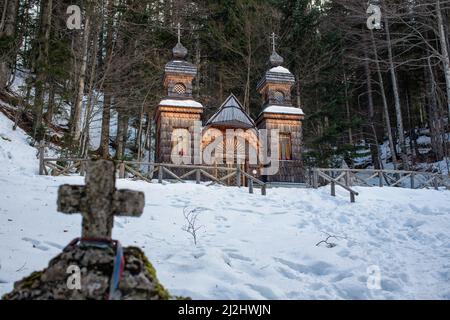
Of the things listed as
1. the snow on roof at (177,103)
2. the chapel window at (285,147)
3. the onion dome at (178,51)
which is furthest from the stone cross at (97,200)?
the onion dome at (178,51)

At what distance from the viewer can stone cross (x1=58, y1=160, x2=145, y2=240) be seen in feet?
8.50

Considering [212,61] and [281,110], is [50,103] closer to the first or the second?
[212,61]

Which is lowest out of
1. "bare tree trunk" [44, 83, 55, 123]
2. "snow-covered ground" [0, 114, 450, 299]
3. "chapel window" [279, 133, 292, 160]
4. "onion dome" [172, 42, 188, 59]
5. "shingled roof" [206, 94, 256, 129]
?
"snow-covered ground" [0, 114, 450, 299]

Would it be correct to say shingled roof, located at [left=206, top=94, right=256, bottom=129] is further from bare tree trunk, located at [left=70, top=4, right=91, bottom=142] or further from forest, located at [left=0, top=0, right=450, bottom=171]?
bare tree trunk, located at [left=70, top=4, right=91, bottom=142]

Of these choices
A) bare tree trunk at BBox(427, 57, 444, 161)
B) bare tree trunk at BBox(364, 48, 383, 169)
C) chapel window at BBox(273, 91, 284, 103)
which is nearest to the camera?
chapel window at BBox(273, 91, 284, 103)

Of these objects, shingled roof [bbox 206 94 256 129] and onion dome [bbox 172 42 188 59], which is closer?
shingled roof [bbox 206 94 256 129]

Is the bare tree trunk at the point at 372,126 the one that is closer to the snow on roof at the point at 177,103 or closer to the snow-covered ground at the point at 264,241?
the snow on roof at the point at 177,103

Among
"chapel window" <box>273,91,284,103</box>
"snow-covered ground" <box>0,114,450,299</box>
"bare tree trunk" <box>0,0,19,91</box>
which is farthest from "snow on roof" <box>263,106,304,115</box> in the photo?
"bare tree trunk" <box>0,0,19,91</box>

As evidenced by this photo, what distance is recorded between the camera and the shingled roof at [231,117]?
1955 centimetres

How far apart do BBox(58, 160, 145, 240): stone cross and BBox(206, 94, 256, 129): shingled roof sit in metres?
17.0

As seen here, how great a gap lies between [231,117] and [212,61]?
10.2 meters

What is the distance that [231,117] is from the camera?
19.7 m

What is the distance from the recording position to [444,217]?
935cm

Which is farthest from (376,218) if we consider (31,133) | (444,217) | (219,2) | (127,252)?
(219,2)
